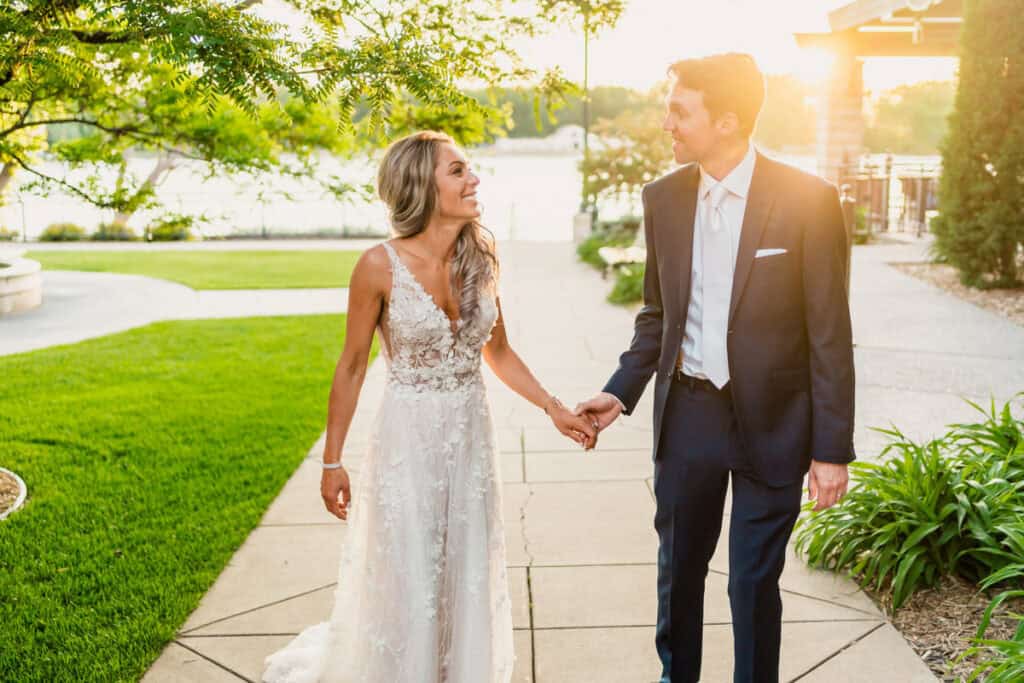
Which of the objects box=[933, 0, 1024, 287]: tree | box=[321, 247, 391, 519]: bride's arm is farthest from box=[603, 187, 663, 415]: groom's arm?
box=[933, 0, 1024, 287]: tree

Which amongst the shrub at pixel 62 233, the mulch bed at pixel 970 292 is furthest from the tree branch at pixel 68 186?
the shrub at pixel 62 233

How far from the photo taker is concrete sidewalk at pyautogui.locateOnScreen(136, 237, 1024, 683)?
160 inches

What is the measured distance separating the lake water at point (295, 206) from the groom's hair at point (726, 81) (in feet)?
2.79

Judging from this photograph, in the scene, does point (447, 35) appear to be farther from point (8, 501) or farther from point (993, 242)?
point (993, 242)

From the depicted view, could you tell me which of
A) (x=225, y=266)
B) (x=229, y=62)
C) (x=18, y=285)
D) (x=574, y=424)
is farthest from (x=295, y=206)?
(x=574, y=424)

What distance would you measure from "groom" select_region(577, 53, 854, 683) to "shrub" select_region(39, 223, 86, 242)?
26.7 meters

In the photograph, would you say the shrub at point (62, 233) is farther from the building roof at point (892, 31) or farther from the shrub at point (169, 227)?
the shrub at point (169, 227)

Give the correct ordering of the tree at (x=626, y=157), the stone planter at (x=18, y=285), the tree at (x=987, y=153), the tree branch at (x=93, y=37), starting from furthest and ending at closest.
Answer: the tree at (x=626, y=157)
the stone planter at (x=18, y=285)
the tree at (x=987, y=153)
the tree branch at (x=93, y=37)

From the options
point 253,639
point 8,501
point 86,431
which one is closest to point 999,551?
point 253,639

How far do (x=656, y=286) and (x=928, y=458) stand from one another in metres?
2.10

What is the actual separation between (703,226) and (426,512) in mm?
1340

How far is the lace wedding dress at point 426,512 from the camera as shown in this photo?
350 cm

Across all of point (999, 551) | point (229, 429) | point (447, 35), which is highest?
point (447, 35)

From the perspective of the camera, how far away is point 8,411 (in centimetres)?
841
